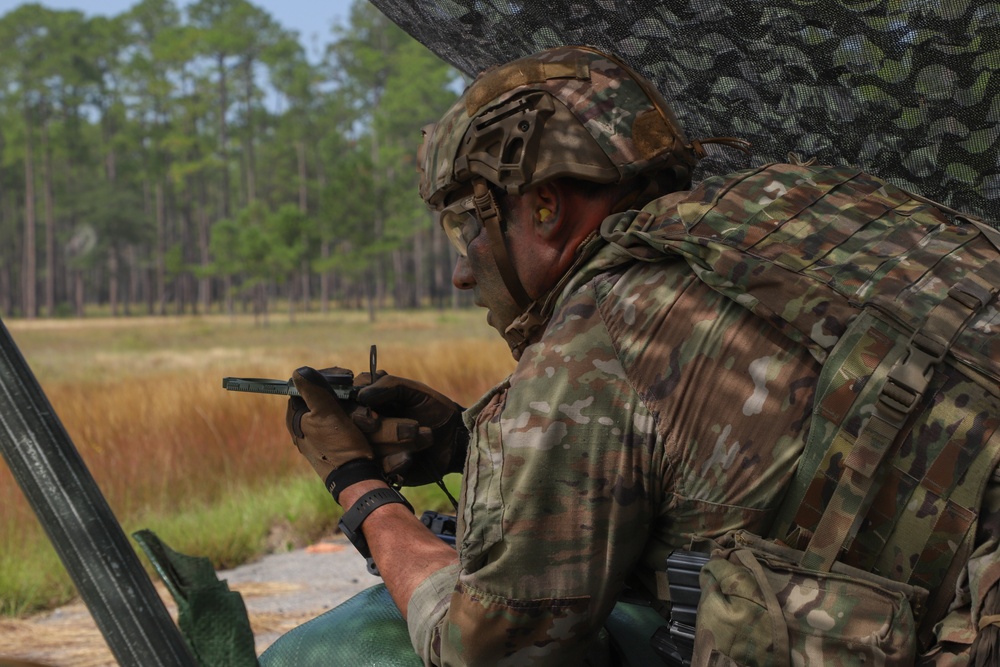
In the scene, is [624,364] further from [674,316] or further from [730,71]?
[730,71]

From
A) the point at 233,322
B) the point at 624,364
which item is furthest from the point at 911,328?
the point at 233,322

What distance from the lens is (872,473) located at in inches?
57.4

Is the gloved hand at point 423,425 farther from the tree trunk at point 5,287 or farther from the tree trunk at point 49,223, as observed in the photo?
the tree trunk at point 5,287

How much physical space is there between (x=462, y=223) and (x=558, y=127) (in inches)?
11.3

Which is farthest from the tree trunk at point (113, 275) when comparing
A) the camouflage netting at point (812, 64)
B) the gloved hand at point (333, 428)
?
the gloved hand at point (333, 428)

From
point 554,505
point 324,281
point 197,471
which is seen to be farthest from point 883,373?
point 324,281

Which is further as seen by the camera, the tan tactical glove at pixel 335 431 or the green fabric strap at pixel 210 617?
the green fabric strap at pixel 210 617

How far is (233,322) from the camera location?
47.5 m

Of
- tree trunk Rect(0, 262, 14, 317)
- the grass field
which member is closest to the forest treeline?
tree trunk Rect(0, 262, 14, 317)

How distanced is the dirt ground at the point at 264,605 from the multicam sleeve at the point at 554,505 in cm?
233

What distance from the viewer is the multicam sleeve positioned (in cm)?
158

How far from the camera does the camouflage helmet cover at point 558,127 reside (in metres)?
1.88

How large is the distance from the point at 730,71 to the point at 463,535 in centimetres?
152

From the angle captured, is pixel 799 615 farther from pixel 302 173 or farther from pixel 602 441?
pixel 302 173
